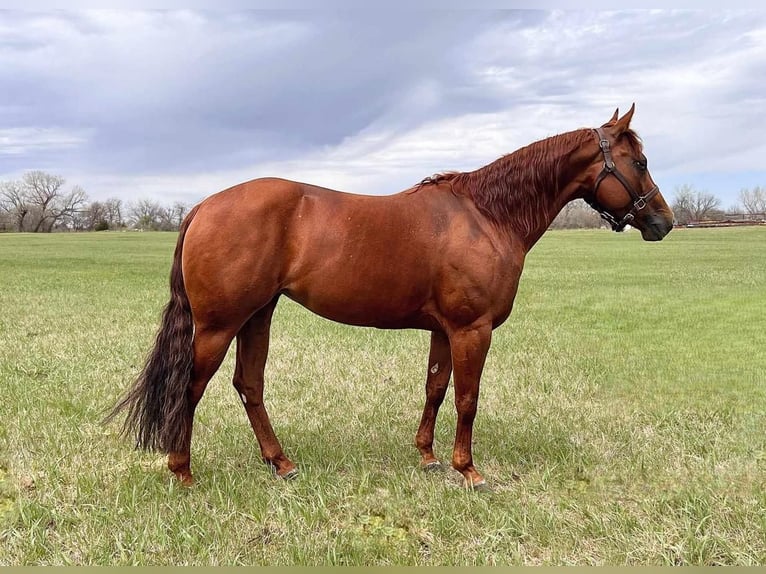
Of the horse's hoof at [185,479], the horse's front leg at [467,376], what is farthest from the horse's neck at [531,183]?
the horse's hoof at [185,479]

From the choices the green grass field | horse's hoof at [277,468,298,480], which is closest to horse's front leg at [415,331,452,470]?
the green grass field

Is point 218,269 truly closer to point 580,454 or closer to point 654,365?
point 580,454

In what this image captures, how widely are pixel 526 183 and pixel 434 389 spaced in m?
1.63

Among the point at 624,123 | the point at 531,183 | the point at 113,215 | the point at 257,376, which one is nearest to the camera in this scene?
the point at 624,123

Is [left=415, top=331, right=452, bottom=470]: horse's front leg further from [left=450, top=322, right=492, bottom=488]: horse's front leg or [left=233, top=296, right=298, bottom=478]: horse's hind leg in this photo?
[left=233, top=296, right=298, bottom=478]: horse's hind leg

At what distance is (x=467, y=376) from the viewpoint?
149 inches

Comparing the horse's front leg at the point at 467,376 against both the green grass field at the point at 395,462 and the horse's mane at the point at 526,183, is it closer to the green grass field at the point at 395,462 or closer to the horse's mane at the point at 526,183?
the green grass field at the point at 395,462

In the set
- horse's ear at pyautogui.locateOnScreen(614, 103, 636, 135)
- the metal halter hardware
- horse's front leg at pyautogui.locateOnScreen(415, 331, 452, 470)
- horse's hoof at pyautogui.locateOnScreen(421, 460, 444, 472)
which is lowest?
horse's hoof at pyautogui.locateOnScreen(421, 460, 444, 472)

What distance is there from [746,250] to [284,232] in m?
32.5

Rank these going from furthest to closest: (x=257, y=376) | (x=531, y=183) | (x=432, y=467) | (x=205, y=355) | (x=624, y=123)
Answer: (x=432, y=467) → (x=257, y=376) → (x=531, y=183) → (x=624, y=123) → (x=205, y=355)

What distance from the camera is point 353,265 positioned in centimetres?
366

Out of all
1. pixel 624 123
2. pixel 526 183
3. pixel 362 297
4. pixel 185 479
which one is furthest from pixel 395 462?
pixel 624 123

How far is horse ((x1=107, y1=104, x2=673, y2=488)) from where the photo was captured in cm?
359

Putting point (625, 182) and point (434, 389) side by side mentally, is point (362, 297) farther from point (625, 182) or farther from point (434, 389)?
point (625, 182)
